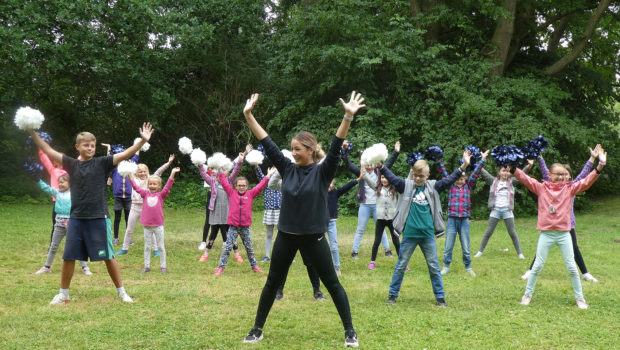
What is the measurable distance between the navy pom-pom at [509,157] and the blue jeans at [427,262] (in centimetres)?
133

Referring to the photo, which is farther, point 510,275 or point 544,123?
point 544,123

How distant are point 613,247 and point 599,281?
433 centimetres

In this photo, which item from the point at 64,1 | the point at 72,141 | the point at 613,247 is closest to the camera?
the point at 613,247

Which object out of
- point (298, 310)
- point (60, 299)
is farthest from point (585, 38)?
point (60, 299)

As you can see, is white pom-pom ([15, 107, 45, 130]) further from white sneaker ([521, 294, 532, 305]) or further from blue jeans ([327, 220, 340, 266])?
white sneaker ([521, 294, 532, 305])

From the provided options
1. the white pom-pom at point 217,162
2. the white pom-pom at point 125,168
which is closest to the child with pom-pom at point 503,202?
the white pom-pom at point 217,162

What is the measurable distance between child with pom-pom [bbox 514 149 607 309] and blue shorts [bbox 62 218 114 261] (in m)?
5.28

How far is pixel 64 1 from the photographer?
→ 1664 centimetres

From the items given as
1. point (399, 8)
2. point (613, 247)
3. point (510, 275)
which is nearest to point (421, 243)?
point (510, 275)

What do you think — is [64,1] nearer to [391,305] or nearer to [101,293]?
[101,293]

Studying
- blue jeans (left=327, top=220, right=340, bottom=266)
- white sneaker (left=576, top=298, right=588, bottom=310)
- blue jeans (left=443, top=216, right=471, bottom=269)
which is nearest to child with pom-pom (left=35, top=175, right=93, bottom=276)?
blue jeans (left=327, top=220, right=340, bottom=266)

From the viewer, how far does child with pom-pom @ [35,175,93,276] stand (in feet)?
26.0

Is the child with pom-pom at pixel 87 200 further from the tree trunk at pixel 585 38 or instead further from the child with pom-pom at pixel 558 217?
the tree trunk at pixel 585 38

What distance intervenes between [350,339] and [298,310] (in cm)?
139
